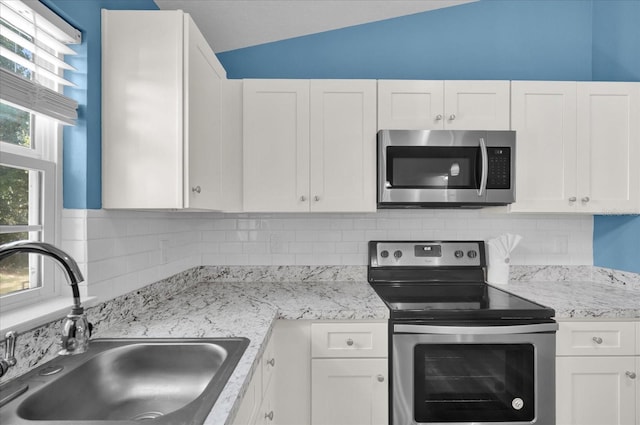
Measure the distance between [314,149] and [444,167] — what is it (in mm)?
737

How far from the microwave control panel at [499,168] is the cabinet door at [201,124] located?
1463mm

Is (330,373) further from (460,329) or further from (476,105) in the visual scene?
(476,105)

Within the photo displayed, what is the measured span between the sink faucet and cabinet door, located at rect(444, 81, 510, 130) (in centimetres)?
191

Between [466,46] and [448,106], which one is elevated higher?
[466,46]

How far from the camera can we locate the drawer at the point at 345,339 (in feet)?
5.72

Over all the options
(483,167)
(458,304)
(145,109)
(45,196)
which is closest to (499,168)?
(483,167)

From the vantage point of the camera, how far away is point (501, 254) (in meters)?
2.31

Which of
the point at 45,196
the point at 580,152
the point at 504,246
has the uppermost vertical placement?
the point at 580,152

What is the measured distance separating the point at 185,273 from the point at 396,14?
2.14m

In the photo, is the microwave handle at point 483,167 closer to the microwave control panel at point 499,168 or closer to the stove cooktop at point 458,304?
the microwave control panel at point 499,168

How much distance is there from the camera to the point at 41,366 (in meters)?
1.09

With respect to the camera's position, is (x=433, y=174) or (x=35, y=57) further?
(x=433, y=174)

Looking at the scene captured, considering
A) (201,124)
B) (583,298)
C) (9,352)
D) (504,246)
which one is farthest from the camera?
(504,246)

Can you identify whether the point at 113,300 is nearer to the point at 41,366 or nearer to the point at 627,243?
the point at 41,366
